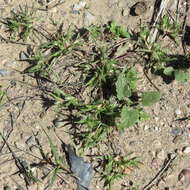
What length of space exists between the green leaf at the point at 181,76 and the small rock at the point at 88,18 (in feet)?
2.76

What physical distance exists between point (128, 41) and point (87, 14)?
0.43 meters

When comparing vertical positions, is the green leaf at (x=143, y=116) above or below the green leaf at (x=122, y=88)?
below

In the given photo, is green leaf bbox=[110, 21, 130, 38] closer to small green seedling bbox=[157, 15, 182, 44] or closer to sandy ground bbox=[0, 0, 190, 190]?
sandy ground bbox=[0, 0, 190, 190]

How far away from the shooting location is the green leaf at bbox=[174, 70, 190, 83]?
3558 millimetres

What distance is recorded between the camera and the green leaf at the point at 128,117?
340cm

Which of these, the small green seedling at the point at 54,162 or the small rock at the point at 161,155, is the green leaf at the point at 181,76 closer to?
the small rock at the point at 161,155

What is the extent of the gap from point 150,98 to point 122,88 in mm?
202

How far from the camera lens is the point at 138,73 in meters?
3.73

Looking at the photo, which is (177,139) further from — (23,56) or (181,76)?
(23,56)

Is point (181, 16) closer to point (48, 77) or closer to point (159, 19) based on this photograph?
point (159, 19)

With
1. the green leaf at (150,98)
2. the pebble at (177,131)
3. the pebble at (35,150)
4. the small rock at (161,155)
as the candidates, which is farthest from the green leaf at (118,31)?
the pebble at (35,150)

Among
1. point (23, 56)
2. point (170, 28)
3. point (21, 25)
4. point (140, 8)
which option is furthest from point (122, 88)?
point (21, 25)

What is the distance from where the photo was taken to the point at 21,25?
4.05 metres

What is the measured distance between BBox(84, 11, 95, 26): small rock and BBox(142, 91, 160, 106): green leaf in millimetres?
836
